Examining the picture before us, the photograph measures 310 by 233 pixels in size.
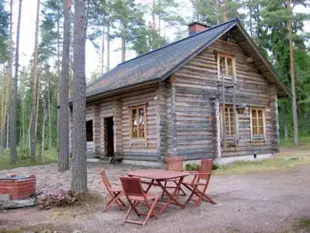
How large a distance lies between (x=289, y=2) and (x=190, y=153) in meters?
17.9

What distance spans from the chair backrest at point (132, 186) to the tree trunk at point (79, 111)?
1989 mm

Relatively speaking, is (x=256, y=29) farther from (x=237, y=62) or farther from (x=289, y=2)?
(x=237, y=62)

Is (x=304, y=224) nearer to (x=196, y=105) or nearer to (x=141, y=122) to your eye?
(x=196, y=105)

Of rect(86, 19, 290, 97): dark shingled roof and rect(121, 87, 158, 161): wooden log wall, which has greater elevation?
rect(86, 19, 290, 97): dark shingled roof

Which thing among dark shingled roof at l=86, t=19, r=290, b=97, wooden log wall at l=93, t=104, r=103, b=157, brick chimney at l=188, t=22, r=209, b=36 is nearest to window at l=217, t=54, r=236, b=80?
dark shingled roof at l=86, t=19, r=290, b=97

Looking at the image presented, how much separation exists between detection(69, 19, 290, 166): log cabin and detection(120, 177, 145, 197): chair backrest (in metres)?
6.39

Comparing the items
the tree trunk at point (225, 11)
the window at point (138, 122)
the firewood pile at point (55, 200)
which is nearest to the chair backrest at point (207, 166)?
the firewood pile at point (55, 200)

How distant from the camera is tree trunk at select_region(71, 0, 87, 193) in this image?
6.64 meters

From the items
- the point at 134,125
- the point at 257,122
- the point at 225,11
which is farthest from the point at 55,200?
the point at 225,11

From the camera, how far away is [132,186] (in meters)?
4.90

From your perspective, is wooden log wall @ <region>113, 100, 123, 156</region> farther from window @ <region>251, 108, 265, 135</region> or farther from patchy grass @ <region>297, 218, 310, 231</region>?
patchy grass @ <region>297, 218, 310, 231</region>

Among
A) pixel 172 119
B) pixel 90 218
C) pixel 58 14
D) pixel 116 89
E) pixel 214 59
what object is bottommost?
pixel 90 218

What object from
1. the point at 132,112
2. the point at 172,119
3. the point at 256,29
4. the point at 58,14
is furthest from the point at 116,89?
the point at 256,29

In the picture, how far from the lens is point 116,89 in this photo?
42.1 ft
